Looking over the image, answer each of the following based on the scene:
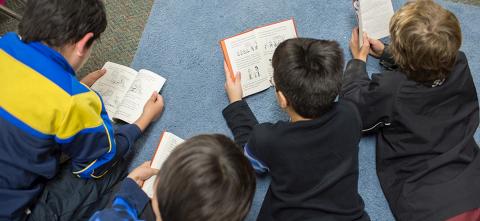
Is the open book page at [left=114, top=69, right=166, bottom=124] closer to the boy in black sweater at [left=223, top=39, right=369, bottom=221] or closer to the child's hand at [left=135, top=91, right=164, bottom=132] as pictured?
the child's hand at [left=135, top=91, right=164, bottom=132]

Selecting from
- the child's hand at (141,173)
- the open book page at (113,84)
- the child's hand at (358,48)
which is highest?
the child's hand at (358,48)

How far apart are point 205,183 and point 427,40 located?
0.70 m

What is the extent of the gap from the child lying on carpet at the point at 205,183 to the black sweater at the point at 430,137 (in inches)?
21.3

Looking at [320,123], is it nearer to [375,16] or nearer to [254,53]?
[254,53]

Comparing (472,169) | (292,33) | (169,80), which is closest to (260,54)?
(292,33)

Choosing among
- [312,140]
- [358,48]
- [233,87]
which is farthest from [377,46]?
[312,140]

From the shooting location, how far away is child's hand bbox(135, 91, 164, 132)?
1.34 meters

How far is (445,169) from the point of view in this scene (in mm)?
1158

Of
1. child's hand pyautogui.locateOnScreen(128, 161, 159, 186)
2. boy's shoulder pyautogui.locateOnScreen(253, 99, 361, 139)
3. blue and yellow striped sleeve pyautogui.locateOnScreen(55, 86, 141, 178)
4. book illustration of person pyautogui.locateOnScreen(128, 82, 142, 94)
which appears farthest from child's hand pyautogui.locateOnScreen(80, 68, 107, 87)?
boy's shoulder pyautogui.locateOnScreen(253, 99, 361, 139)

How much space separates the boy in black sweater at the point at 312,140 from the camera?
979mm

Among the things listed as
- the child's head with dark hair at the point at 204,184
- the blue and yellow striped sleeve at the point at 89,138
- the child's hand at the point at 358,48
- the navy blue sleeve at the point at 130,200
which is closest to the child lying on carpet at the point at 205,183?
the child's head with dark hair at the point at 204,184

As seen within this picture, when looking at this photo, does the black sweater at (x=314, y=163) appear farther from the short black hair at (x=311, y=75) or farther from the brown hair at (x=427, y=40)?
the brown hair at (x=427, y=40)

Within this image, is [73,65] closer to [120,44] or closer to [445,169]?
[120,44]

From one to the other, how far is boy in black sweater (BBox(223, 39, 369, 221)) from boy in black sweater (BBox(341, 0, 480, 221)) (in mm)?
199
